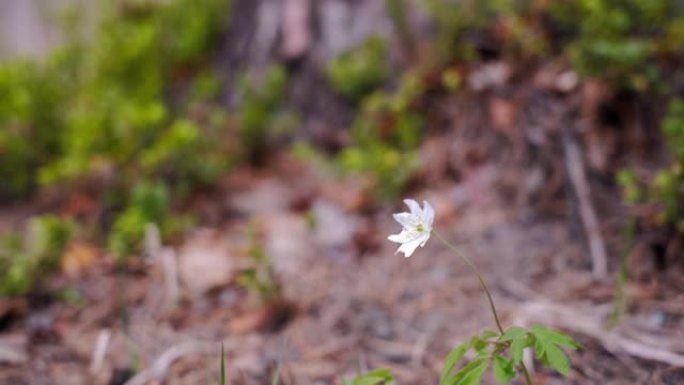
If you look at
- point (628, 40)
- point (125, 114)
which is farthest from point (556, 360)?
point (125, 114)

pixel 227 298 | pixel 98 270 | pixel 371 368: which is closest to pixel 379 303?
pixel 371 368

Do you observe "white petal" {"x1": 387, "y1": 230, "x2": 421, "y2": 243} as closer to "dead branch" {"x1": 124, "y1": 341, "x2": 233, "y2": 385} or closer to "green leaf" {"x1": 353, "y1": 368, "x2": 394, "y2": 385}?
"green leaf" {"x1": 353, "y1": 368, "x2": 394, "y2": 385}

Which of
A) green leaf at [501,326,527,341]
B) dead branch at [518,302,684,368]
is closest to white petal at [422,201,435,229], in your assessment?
green leaf at [501,326,527,341]

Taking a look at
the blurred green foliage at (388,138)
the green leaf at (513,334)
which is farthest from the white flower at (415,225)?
the blurred green foliage at (388,138)

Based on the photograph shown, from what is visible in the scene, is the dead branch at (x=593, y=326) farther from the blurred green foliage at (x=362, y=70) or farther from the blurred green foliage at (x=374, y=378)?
the blurred green foliage at (x=362, y=70)

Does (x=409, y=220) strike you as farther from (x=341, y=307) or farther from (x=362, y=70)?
(x=362, y=70)

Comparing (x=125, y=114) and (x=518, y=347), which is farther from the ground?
(x=125, y=114)

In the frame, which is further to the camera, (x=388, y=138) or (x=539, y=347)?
(x=388, y=138)
